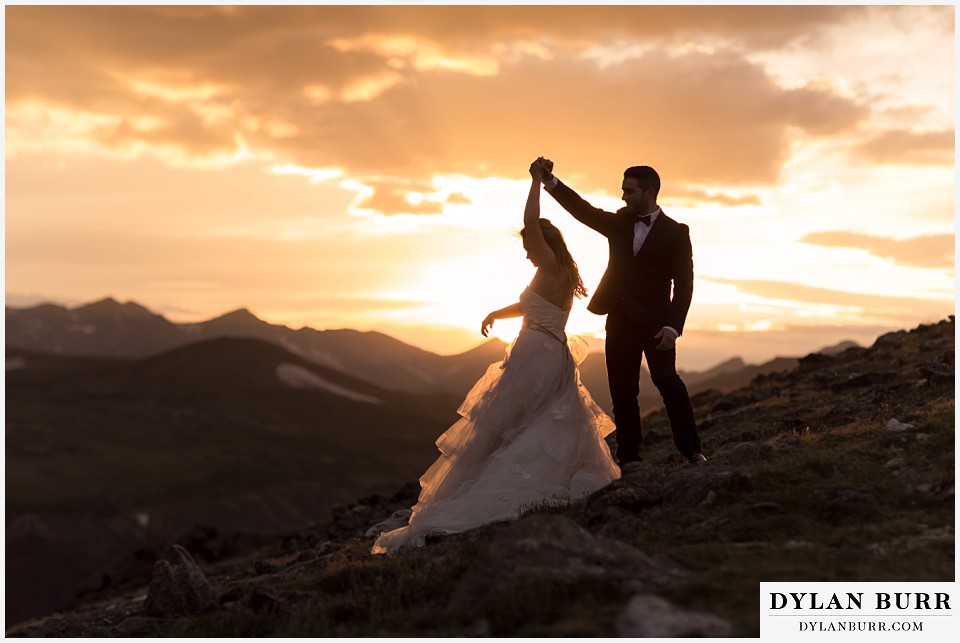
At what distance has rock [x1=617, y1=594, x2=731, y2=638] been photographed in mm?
6168

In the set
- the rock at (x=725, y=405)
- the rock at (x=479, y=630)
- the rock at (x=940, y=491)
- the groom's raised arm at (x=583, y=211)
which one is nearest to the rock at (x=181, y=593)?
the rock at (x=479, y=630)

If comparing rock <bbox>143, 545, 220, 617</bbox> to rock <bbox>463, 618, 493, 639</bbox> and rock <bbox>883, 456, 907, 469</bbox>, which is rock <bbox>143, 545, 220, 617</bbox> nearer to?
rock <bbox>463, 618, 493, 639</bbox>

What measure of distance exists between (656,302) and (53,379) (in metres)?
101

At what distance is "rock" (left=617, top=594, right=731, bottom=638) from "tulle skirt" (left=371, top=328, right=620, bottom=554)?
4241 millimetres

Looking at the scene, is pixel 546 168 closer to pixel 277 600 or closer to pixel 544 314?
pixel 544 314

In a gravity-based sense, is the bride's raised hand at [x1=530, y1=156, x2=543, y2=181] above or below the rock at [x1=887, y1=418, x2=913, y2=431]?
above

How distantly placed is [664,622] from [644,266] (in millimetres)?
5441

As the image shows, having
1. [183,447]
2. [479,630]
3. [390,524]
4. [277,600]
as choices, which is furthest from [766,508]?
[183,447]

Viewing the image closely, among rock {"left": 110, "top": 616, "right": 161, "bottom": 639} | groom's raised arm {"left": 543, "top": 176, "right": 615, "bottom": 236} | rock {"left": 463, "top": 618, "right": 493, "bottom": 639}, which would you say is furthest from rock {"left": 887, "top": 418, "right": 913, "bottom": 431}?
rock {"left": 110, "top": 616, "right": 161, "bottom": 639}

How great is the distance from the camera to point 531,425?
11.4 meters

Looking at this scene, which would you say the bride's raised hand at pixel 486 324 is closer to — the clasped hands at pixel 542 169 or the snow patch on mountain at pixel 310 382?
the clasped hands at pixel 542 169

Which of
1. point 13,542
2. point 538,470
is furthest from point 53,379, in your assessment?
point 538,470

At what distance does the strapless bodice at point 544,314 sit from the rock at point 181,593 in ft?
16.4

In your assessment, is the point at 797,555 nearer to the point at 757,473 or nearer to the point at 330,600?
the point at 757,473
